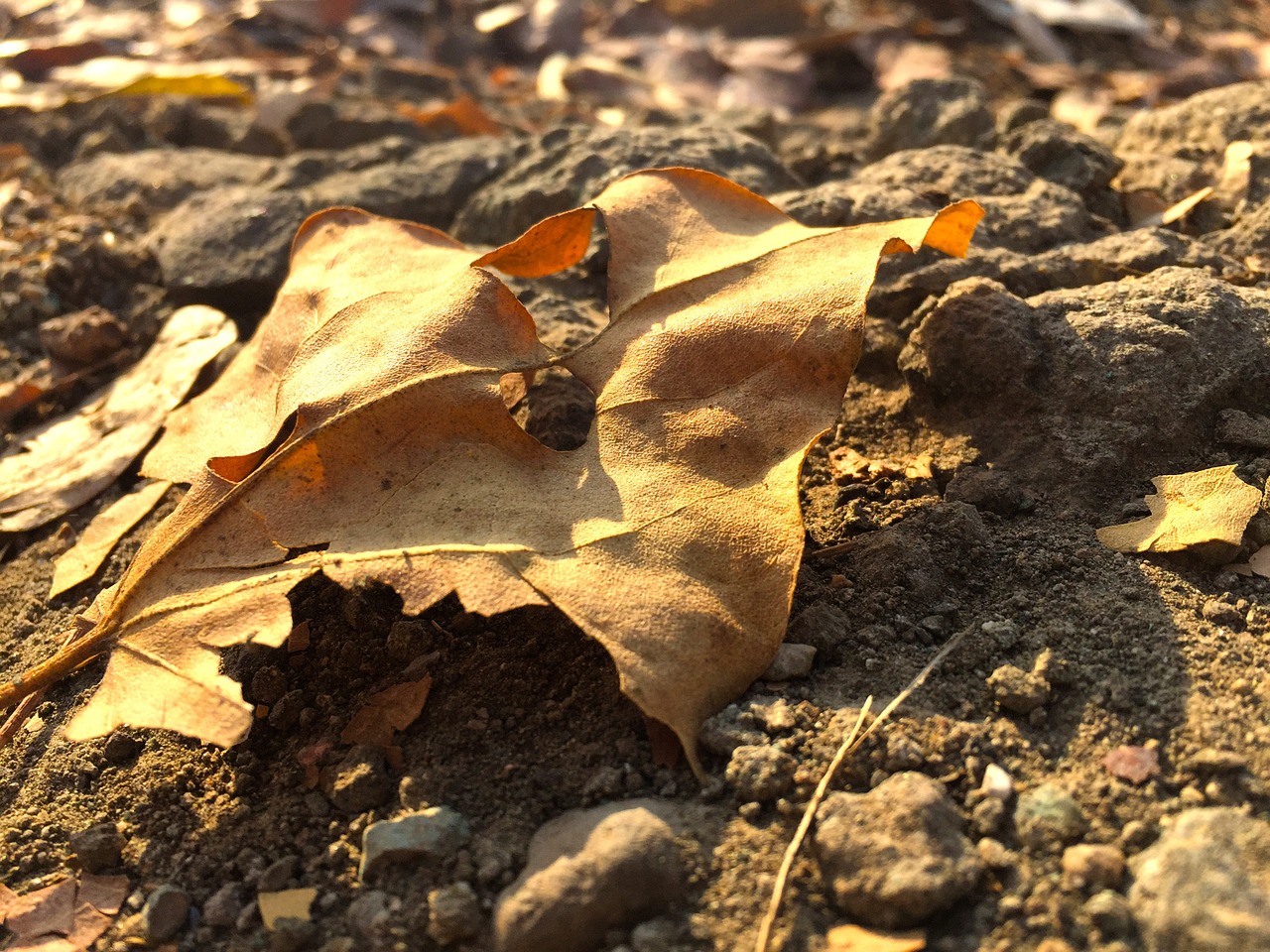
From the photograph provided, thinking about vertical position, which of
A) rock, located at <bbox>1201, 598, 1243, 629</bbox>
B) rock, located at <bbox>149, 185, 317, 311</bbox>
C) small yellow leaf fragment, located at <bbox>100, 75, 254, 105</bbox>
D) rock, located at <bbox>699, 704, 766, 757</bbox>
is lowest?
rock, located at <bbox>1201, 598, 1243, 629</bbox>

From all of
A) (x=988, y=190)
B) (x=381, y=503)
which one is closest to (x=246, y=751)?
(x=381, y=503)

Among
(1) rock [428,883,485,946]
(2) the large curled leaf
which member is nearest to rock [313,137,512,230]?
(2) the large curled leaf

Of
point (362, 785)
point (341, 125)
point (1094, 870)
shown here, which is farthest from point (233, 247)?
point (1094, 870)

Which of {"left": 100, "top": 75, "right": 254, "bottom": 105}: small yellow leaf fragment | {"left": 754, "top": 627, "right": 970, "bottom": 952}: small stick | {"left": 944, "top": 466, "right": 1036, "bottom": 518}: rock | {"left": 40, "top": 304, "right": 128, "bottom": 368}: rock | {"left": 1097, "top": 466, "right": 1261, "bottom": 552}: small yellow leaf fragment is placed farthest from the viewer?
{"left": 100, "top": 75, "right": 254, "bottom": 105}: small yellow leaf fragment

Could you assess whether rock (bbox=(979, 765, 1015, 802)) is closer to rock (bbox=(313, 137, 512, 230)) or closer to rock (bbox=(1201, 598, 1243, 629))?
rock (bbox=(1201, 598, 1243, 629))

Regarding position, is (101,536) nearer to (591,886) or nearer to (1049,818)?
(591,886)

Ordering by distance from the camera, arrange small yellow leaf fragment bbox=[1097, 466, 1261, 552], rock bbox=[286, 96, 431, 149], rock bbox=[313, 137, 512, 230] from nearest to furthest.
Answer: small yellow leaf fragment bbox=[1097, 466, 1261, 552] → rock bbox=[313, 137, 512, 230] → rock bbox=[286, 96, 431, 149]

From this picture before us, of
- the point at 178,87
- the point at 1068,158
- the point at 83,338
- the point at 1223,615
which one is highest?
the point at 178,87

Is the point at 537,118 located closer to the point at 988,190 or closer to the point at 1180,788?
the point at 988,190
